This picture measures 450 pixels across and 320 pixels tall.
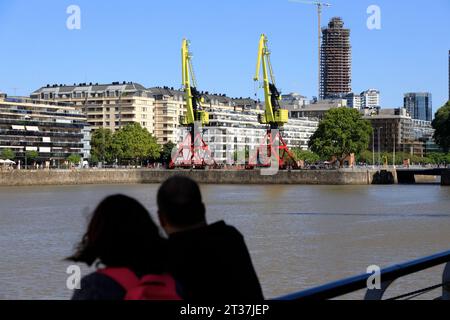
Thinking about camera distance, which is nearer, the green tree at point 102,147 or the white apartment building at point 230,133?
the green tree at point 102,147

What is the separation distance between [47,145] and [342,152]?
128ft

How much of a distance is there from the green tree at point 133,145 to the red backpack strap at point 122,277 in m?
100

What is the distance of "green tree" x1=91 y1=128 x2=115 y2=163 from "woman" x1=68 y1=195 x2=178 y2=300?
10247cm

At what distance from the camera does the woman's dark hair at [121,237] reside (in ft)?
8.34

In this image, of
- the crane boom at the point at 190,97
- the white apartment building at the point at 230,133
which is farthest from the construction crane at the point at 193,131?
the white apartment building at the point at 230,133

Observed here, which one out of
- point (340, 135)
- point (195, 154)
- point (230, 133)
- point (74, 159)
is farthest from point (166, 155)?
point (195, 154)

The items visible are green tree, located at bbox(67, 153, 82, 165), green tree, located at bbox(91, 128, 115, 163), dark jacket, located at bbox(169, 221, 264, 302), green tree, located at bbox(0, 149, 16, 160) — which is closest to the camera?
dark jacket, located at bbox(169, 221, 264, 302)

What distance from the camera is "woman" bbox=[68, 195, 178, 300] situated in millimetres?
2486

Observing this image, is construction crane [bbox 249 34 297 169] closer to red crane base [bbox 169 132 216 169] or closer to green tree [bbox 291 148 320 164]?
red crane base [bbox 169 132 216 169]

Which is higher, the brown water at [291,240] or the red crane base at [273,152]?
the red crane base at [273,152]

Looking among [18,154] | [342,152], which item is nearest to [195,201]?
[342,152]

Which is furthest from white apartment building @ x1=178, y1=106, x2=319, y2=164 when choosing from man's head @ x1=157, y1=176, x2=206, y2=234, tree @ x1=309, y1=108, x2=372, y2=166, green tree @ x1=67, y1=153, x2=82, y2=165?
man's head @ x1=157, y1=176, x2=206, y2=234

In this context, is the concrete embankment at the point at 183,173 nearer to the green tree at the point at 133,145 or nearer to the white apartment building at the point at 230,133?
the green tree at the point at 133,145
